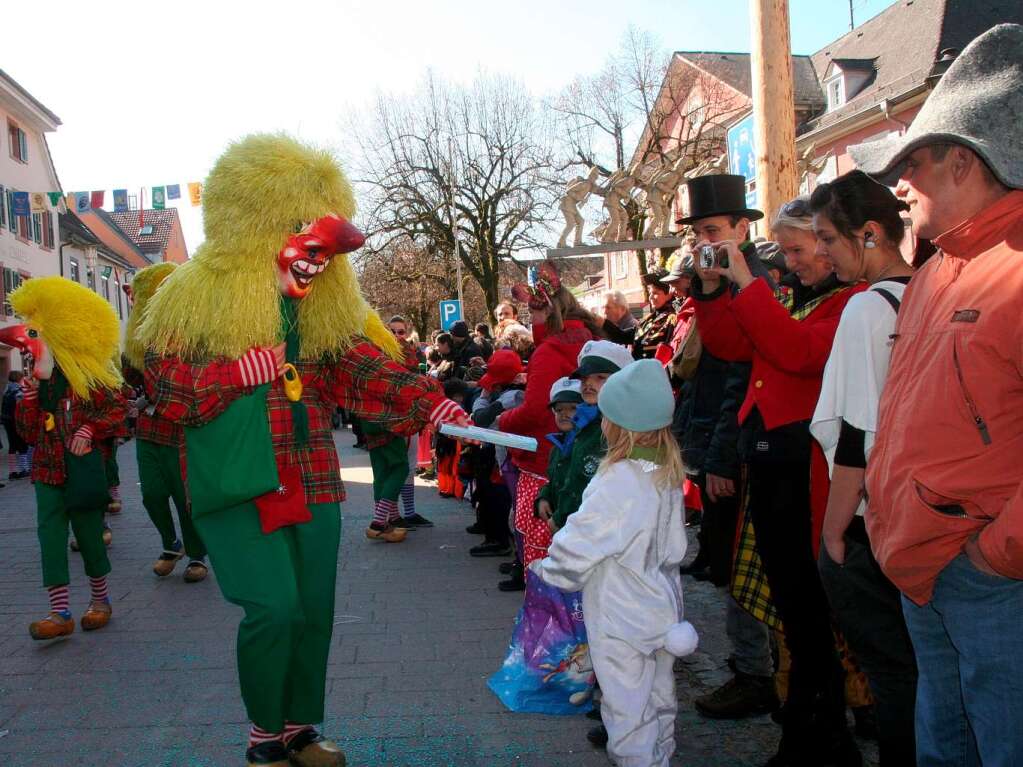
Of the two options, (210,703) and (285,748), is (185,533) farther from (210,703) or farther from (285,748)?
(285,748)

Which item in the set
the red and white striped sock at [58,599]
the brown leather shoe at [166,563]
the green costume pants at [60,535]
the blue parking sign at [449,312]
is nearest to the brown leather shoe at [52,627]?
the red and white striped sock at [58,599]

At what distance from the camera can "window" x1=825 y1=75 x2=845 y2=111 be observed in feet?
77.5

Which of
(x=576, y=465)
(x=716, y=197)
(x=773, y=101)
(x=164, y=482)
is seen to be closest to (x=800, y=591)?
(x=576, y=465)

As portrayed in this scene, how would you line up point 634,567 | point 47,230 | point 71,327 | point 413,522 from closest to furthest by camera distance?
point 634,567, point 71,327, point 413,522, point 47,230

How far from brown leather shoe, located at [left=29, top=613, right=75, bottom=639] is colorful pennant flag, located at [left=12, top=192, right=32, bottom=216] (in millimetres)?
25800

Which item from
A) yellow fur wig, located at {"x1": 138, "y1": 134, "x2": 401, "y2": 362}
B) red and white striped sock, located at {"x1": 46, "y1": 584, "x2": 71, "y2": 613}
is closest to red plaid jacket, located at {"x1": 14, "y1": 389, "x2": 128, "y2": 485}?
red and white striped sock, located at {"x1": 46, "y1": 584, "x2": 71, "y2": 613}

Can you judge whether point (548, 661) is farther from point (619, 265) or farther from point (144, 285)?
point (619, 265)

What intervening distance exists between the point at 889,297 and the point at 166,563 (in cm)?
561

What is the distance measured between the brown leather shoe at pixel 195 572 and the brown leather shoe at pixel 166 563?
130 mm

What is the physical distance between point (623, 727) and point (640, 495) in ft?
2.55

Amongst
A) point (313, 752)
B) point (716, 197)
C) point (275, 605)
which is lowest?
point (313, 752)

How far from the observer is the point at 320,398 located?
3666 mm

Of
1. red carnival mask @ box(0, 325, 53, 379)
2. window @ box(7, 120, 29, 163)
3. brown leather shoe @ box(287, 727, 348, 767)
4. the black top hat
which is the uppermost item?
window @ box(7, 120, 29, 163)

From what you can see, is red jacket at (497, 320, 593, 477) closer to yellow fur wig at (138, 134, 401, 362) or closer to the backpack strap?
yellow fur wig at (138, 134, 401, 362)
